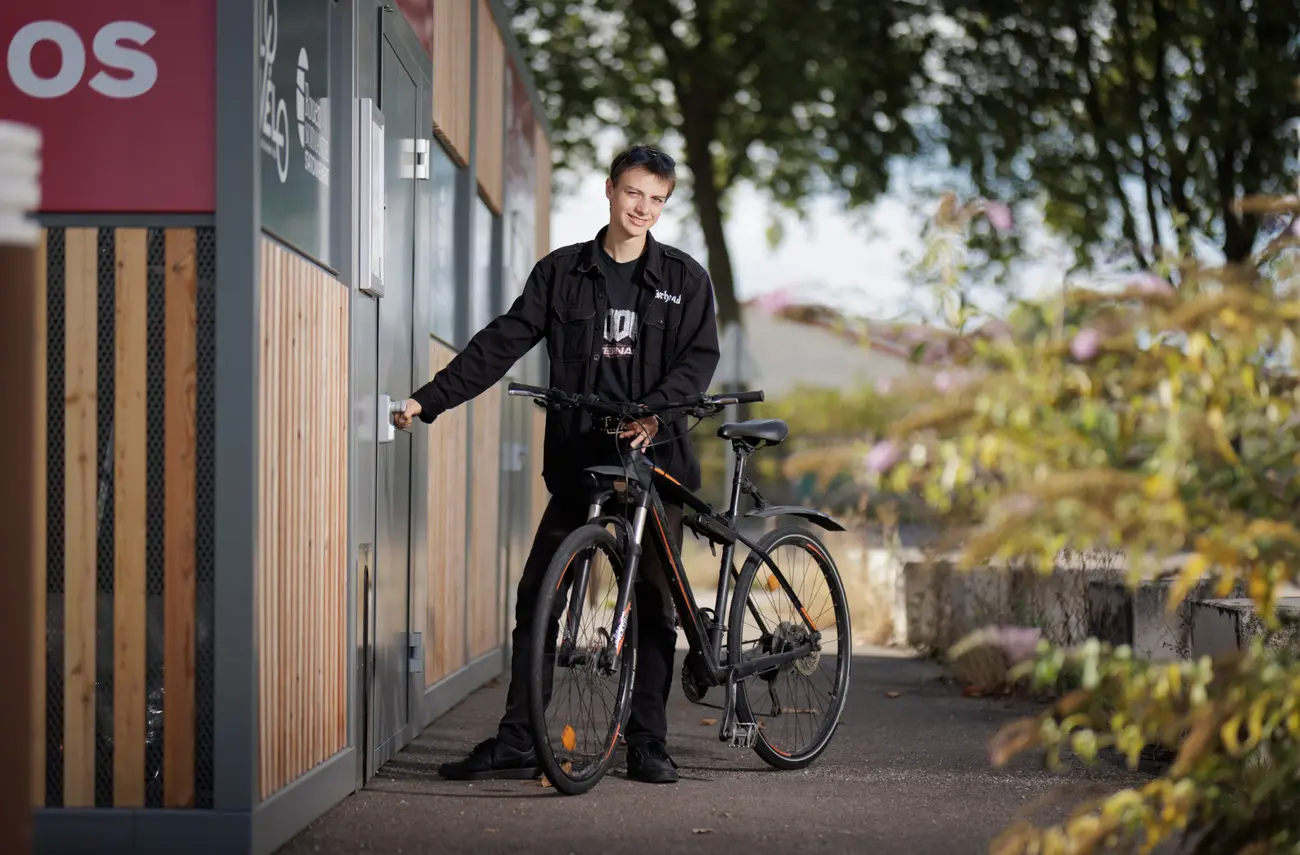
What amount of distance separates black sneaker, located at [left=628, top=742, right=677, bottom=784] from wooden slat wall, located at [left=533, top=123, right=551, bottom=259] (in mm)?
6659

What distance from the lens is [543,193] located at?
→ 13.4m

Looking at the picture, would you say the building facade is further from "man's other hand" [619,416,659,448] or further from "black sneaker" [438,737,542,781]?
"man's other hand" [619,416,659,448]

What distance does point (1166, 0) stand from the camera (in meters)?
24.0

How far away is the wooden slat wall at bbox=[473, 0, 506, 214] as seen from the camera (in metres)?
9.14

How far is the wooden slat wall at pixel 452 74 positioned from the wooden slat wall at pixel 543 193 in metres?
3.77

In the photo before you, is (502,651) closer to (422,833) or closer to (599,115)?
(422,833)

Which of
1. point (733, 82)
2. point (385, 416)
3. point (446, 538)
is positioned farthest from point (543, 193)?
point (733, 82)

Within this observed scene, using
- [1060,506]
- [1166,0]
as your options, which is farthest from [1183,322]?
[1166,0]

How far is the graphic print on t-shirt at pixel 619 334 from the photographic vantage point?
6.18 m

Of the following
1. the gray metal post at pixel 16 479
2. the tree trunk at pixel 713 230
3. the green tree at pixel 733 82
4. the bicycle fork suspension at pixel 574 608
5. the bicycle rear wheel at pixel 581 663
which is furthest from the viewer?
the tree trunk at pixel 713 230

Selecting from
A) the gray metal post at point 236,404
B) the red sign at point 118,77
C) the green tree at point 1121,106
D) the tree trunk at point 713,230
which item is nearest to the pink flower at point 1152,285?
the gray metal post at point 236,404

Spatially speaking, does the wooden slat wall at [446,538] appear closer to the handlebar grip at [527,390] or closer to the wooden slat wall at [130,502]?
the handlebar grip at [527,390]

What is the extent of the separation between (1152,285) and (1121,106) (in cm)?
2252

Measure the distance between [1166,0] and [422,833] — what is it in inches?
835
